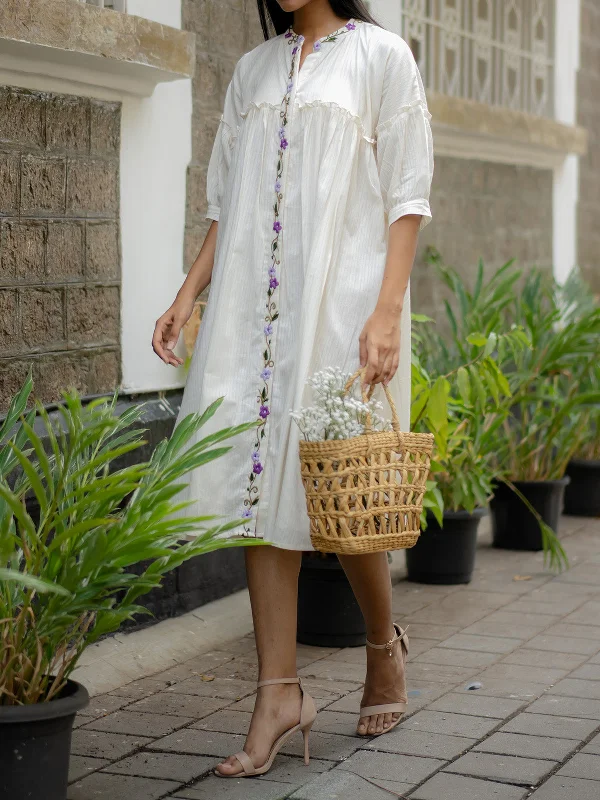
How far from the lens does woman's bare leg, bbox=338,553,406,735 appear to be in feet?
10.9

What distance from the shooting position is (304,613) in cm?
429

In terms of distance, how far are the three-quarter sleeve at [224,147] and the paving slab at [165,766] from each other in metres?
1.36

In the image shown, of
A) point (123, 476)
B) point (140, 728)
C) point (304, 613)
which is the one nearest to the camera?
point (123, 476)

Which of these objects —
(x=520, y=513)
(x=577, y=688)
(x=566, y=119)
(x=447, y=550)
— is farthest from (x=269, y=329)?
(x=566, y=119)

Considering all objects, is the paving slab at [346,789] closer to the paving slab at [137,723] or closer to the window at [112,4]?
the paving slab at [137,723]

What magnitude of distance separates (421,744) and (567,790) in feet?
1.47

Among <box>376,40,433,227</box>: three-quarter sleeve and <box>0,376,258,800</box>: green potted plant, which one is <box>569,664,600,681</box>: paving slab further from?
<box>0,376,258,800</box>: green potted plant

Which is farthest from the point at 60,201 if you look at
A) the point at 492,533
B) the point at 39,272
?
the point at 492,533

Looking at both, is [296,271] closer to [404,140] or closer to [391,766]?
[404,140]

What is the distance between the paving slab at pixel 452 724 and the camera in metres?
3.43

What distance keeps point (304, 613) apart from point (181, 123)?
5.65ft

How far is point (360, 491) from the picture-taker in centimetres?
291

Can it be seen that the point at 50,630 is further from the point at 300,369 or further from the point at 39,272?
the point at 39,272

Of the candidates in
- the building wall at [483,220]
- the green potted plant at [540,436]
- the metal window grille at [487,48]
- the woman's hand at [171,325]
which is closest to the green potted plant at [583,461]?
the green potted plant at [540,436]
